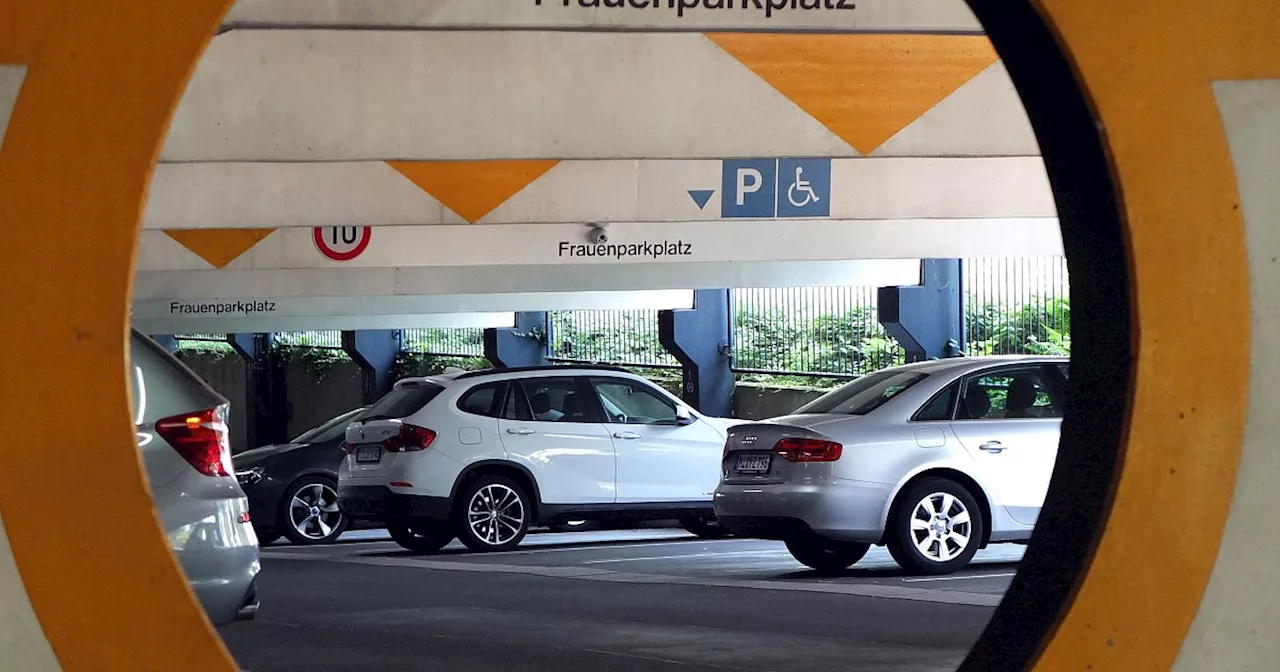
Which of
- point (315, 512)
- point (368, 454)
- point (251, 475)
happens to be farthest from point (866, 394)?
point (315, 512)

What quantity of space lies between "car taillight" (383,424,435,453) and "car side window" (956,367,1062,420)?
5197 mm

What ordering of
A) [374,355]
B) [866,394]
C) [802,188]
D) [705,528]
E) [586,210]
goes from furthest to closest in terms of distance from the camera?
[374,355] < [705,528] < [866,394] < [586,210] < [802,188]

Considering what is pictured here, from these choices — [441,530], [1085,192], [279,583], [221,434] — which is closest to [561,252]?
[441,530]

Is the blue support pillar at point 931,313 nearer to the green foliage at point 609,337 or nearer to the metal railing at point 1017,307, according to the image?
the metal railing at point 1017,307

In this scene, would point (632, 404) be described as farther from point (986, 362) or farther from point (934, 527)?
point (934, 527)

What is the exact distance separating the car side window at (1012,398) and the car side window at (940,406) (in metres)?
0.08

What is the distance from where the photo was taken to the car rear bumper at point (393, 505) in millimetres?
14688

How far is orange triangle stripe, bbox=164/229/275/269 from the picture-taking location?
49.5 feet

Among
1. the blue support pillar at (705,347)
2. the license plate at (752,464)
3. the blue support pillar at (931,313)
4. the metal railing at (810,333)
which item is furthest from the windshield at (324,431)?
the metal railing at (810,333)

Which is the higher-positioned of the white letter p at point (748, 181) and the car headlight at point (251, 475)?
the white letter p at point (748, 181)

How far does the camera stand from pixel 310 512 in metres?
17.2

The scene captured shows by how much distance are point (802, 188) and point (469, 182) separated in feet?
7.07

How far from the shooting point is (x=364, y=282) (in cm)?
1731

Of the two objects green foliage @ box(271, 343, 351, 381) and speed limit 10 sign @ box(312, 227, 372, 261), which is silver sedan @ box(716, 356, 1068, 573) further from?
green foliage @ box(271, 343, 351, 381)
